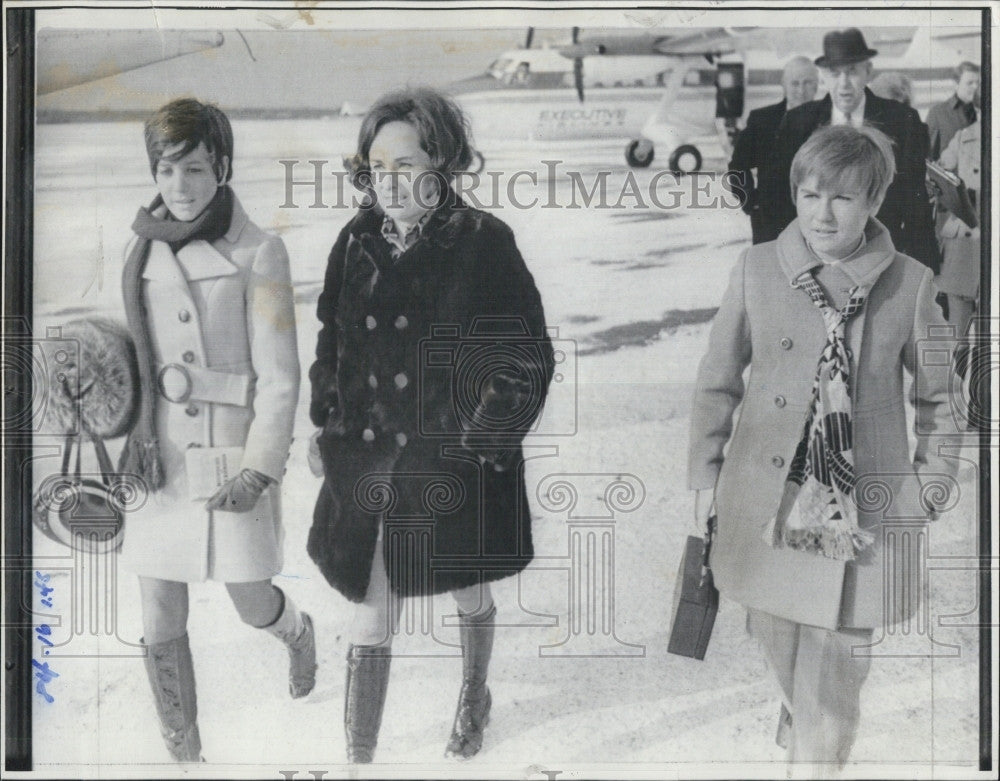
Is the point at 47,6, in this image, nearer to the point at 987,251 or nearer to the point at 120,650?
the point at 120,650

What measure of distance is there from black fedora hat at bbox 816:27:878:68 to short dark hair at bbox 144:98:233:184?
1.88 metres

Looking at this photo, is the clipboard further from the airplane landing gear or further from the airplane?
the airplane landing gear

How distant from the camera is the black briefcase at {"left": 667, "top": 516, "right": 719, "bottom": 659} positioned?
3643mm

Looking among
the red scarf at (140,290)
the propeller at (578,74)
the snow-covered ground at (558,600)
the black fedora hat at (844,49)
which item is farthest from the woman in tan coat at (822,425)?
the red scarf at (140,290)

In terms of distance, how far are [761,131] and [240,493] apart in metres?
2.00

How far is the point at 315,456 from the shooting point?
11.9 feet

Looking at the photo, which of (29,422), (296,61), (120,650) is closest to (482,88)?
(296,61)

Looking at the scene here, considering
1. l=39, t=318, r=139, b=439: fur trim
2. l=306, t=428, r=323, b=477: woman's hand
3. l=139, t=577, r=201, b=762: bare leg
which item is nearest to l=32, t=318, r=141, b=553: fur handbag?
l=39, t=318, r=139, b=439: fur trim

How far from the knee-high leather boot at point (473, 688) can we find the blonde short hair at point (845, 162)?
1.67m

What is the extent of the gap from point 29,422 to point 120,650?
2.58 feet

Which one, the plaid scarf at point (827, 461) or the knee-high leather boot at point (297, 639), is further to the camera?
the knee-high leather boot at point (297, 639)

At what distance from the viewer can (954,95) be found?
3.66m

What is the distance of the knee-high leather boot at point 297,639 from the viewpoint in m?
3.64

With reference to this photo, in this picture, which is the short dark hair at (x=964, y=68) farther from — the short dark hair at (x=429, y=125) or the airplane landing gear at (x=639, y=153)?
the short dark hair at (x=429, y=125)
